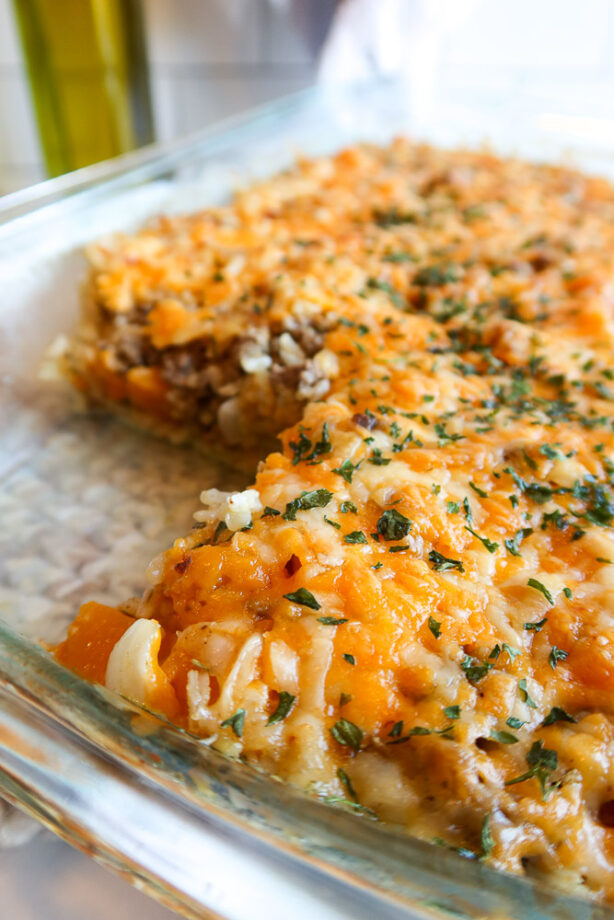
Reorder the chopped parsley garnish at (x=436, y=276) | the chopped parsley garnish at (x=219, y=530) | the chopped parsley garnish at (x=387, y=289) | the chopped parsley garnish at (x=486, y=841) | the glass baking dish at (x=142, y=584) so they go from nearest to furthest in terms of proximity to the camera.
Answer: the glass baking dish at (x=142, y=584)
the chopped parsley garnish at (x=486, y=841)
the chopped parsley garnish at (x=219, y=530)
the chopped parsley garnish at (x=387, y=289)
the chopped parsley garnish at (x=436, y=276)

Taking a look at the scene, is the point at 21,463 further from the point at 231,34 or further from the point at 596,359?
the point at 231,34

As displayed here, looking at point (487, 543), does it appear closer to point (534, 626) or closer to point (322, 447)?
point (534, 626)

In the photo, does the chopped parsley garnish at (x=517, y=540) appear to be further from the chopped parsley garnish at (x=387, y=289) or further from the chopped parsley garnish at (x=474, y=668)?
the chopped parsley garnish at (x=387, y=289)

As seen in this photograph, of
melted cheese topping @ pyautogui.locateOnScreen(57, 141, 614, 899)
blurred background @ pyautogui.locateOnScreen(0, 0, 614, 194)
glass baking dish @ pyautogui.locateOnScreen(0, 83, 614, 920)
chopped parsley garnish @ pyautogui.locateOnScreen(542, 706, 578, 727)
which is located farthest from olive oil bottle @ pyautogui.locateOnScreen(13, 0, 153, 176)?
chopped parsley garnish @ pyautogui.locateOnScreen(542, 706, 578, 727)

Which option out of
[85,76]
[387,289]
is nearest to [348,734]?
[387,289]

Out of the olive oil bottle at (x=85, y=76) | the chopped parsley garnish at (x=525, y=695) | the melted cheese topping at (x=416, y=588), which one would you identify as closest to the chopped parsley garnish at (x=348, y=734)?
the melted cheese topping at (x=416, y=588)

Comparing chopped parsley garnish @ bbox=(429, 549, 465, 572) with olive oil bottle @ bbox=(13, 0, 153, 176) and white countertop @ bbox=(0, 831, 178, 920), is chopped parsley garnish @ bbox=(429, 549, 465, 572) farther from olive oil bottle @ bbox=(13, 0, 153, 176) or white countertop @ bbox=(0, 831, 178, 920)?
olive oil bottle @ bbox=(13, 0, 153, 176)
